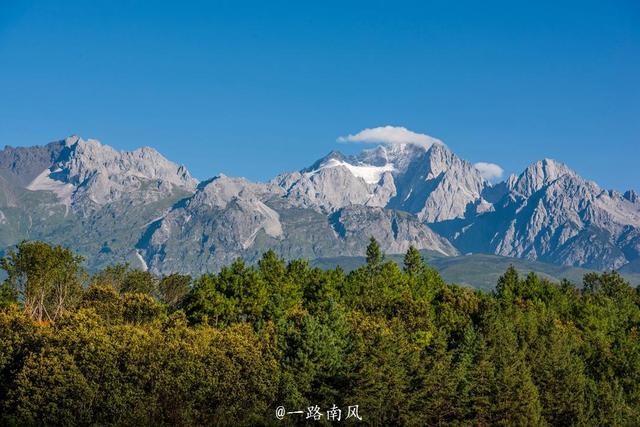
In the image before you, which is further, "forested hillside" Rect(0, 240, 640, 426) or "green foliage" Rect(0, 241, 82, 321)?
"green foliage" Rect(0, 241, 82, 321)

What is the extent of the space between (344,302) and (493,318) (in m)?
34.6

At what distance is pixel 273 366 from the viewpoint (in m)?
105

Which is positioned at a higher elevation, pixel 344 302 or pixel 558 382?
pixel 344 302

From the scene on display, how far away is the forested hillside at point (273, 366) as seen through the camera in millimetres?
96812

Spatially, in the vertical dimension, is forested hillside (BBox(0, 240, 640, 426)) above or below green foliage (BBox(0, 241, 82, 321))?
below

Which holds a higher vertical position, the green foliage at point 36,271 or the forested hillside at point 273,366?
the green foliage at point 36,271

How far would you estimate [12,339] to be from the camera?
10188 cm

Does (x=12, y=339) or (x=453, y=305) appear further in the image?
(x=453, y=305)

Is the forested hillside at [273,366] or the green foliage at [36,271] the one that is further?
the green foliage at [36,271]

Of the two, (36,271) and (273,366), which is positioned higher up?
(36,271)

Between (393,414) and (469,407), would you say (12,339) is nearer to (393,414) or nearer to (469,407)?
(393,414)

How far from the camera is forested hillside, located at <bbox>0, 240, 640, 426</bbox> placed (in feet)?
318

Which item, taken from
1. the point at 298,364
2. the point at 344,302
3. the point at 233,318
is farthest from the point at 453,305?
the point at 298,364

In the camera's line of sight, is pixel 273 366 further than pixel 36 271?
No
